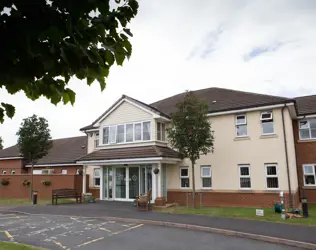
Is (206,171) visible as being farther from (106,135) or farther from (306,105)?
(306,105)

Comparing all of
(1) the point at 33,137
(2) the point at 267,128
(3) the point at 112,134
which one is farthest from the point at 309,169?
(1) the point at 33,137

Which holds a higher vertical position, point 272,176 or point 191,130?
point 191,130

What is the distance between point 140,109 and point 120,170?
15.2ft

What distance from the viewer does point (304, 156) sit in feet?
63.7

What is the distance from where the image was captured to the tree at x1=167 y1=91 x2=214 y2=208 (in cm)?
1606

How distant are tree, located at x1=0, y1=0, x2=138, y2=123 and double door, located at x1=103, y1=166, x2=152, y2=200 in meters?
17.4

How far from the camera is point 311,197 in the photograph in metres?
18.6

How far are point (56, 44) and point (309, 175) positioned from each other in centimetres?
2053

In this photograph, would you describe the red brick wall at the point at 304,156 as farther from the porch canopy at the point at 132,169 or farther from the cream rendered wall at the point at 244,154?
the porch canopy at the point at 132,169

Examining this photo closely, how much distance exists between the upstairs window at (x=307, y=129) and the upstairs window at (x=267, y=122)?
381 centimetres

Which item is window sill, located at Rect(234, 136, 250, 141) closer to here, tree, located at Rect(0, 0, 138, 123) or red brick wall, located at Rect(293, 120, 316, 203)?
red brick wall, located at Rect(293, 120, 316, 203)

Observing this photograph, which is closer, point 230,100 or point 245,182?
point 245,182

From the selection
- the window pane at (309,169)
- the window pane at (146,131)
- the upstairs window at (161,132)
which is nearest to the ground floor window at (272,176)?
the window pane at (309,169)

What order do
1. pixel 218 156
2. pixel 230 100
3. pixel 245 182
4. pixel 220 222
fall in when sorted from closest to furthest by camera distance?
1. pixel 220 222
2. pixel 245 182
3. pixel 218 156
4. pixel 230 100
